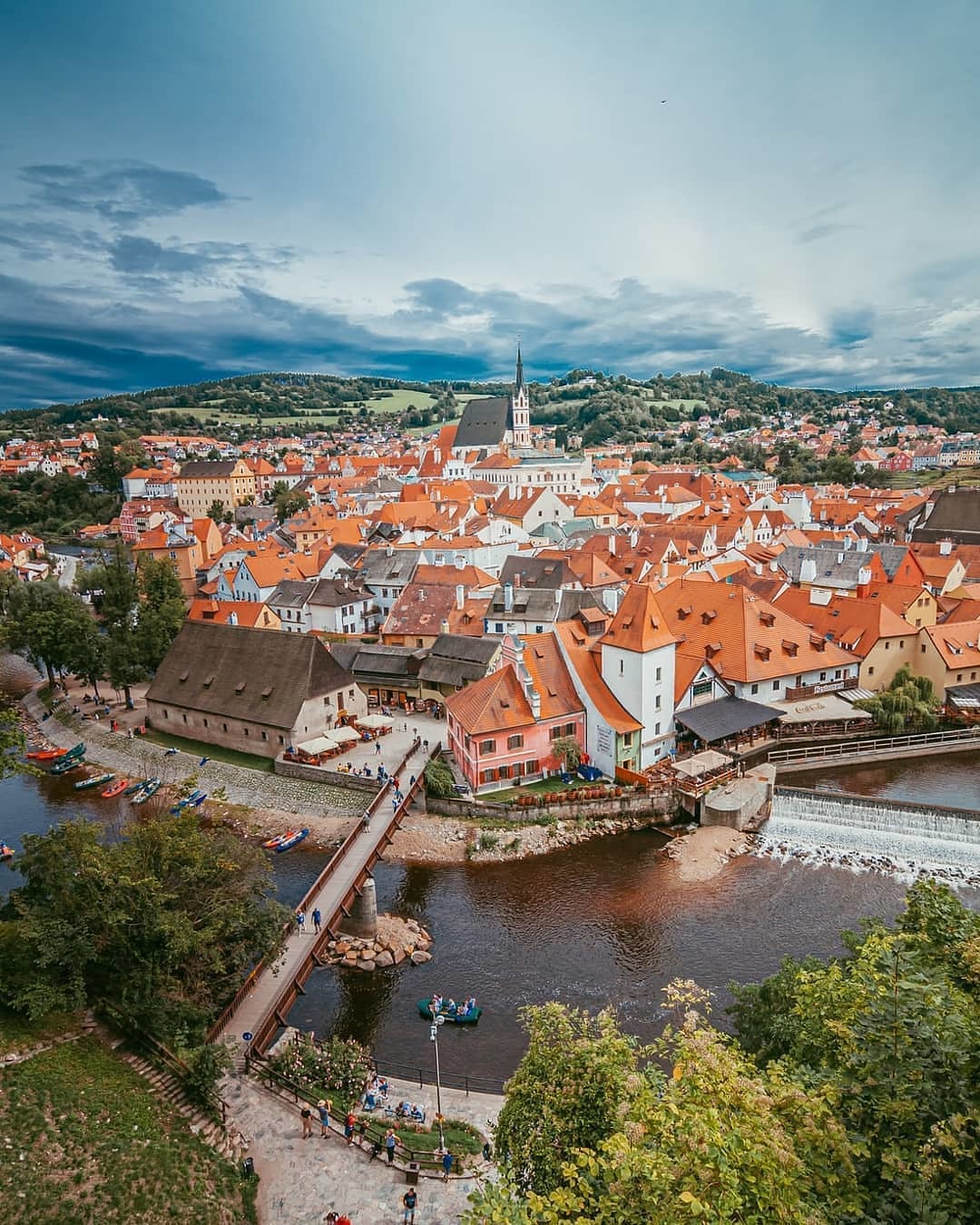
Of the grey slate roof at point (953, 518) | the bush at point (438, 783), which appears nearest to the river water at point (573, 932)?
the bush at point (438, 783)

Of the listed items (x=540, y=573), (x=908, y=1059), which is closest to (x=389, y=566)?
(x=540, y=573)

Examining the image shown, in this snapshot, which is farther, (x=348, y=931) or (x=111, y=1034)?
(x=348, y=931)

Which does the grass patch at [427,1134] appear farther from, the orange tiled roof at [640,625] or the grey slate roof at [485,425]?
the grey slate roof at [485,425]

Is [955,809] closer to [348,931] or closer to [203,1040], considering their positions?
[348,931]

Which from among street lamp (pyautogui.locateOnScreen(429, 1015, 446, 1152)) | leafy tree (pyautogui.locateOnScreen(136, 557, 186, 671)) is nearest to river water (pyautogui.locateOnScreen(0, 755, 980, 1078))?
street lamp (pyautogui.locateOnScreen(429, 1015, 446, 1152))

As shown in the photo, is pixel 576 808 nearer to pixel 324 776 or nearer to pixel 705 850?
pixel 705 850

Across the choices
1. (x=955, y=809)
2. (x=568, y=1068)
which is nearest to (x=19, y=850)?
(x=568, y=1068)
